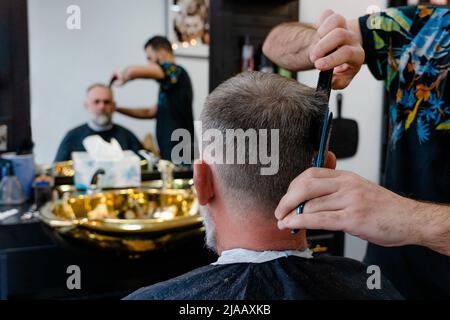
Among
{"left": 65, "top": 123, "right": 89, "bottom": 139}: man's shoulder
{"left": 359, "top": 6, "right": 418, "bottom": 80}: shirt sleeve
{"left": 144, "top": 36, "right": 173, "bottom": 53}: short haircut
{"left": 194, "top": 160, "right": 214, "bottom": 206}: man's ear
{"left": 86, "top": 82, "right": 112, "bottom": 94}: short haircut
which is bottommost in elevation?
{"left": 194, "top": 160, "right": 214, "bottom": 206}: man's ear

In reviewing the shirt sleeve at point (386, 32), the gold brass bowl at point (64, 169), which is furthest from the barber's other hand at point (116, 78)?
the shirt sleeve at point (386, 32)

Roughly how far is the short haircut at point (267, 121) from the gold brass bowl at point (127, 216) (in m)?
0.76

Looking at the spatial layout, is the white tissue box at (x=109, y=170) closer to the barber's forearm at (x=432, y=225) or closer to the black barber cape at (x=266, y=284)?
the black barber cape at (x=266, y=284)

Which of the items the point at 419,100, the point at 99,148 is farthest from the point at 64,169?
the point at 419,100

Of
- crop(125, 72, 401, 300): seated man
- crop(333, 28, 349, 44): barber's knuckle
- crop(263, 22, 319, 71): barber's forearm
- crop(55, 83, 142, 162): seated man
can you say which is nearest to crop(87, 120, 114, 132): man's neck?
crop(55, 83, 142, 162): seated man

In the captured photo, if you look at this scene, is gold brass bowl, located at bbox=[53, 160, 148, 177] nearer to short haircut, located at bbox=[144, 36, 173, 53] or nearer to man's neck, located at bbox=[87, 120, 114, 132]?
man's neck, located at bbox=[87, 120, 114, 132]

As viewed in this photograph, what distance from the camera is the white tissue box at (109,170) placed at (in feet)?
7.02

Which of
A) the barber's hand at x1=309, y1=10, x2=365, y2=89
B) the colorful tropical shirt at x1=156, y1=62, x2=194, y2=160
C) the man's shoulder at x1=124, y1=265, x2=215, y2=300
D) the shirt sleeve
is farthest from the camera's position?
the colorful tropical shirt at x1=156, y1=62, x2=194, y2=160

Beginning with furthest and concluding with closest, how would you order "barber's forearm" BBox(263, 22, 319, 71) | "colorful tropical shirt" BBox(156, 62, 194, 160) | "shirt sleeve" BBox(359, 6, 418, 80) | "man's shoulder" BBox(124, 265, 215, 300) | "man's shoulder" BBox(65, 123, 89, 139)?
"colorful tropical shirt" BBox(156, 62, 194, 160)
"man's shoulder" BBox(65, 123, 89, 139)
"shirt sleeve" BBox(359, 6, 418, 80)
"barber's forearm" BBox(263, 22, 319, 71)
"man's shoulder" BBox(124, 265, 215, 300)

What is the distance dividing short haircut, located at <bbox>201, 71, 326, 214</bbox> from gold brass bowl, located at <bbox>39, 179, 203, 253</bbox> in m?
0.76

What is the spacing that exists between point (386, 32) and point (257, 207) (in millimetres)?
748

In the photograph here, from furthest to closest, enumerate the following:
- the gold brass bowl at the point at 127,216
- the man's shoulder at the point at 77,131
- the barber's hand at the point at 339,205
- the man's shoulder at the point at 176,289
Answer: the man's shoulder at the point at 77,131 → the gold brass bowl at the point at 127,216 → the man's shoulder at the point at 176,289 → the barber's hand at the point at 339,205

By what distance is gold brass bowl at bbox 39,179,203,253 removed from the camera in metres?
1.68

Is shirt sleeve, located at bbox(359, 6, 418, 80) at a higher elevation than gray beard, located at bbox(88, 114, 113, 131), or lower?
higher
